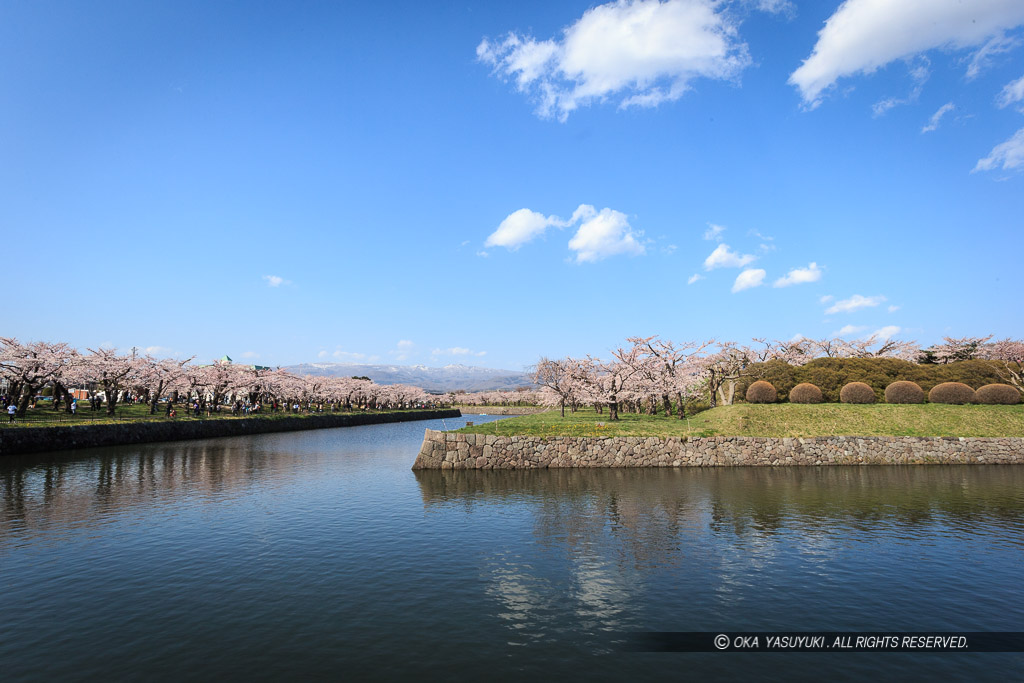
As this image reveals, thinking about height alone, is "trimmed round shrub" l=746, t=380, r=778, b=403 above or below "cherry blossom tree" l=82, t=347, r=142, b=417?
below

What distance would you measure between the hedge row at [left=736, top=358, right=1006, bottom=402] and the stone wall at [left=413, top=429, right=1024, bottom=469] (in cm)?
1125

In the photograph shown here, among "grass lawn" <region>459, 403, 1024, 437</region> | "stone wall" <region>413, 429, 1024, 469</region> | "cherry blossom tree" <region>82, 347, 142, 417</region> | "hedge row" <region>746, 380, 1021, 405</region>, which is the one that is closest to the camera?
"stone wall" <region>413, 429, 1024, 469</region>

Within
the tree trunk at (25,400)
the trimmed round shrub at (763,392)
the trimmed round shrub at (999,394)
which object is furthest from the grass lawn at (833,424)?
the tree trunk at (25,400)

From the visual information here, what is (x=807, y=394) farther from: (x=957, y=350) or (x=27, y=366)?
(x=27, y=366)

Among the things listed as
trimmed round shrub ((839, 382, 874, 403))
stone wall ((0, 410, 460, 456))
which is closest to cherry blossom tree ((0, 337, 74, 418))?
stone wall ((0, 410, 460, 456))

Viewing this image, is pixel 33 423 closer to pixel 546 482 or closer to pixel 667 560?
pixel 546 482

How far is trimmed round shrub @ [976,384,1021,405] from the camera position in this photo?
40125mm

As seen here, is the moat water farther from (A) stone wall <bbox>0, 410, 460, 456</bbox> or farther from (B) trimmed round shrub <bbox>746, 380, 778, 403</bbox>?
(B) trimmed round shrub <bbox>746, 380, 778, 403</bbox>

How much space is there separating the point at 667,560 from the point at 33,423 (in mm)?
51862

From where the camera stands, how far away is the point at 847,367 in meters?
46.2

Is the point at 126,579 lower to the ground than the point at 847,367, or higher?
lower

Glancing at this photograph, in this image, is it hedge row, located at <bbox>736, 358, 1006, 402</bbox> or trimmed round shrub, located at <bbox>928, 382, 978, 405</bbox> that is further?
hedge row, located at <bbox>736, 358, 1006, 402</bbox>

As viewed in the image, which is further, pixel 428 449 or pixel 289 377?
pixel 289 377

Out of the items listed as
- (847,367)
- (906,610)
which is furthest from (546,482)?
(847,367)
